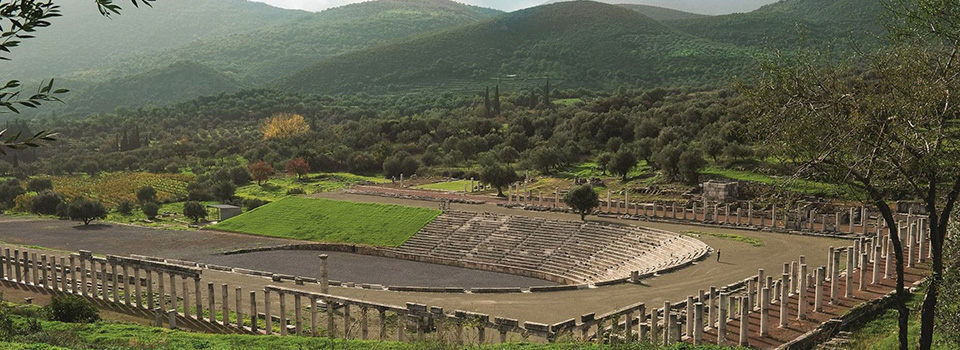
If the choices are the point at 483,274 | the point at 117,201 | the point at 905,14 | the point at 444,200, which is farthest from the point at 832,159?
the point at 117,201

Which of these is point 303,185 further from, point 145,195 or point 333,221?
point 333,221

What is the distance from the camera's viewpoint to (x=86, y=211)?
7112 centimetres

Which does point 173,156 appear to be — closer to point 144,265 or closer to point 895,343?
point 144,265

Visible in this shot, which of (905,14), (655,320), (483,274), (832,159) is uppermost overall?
(905,14)

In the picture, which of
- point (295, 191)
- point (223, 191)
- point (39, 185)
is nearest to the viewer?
point (223, 191)

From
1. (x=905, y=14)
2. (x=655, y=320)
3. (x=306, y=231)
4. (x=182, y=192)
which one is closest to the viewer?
(x=905, y=14)

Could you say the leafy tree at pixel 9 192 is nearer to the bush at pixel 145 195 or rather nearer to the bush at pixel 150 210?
the bush at pixel 145 195

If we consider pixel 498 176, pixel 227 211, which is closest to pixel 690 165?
pixel 498 176

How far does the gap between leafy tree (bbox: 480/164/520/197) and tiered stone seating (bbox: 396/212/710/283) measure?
9.80 m

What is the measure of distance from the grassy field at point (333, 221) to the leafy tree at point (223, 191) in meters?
9.03

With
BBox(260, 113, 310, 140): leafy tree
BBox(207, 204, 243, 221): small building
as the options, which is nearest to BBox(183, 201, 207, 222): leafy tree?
BBox(207, 204, 243, 221): small building

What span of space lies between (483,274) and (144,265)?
62.6ft

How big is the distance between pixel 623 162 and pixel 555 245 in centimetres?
1925

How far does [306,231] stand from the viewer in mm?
66125
